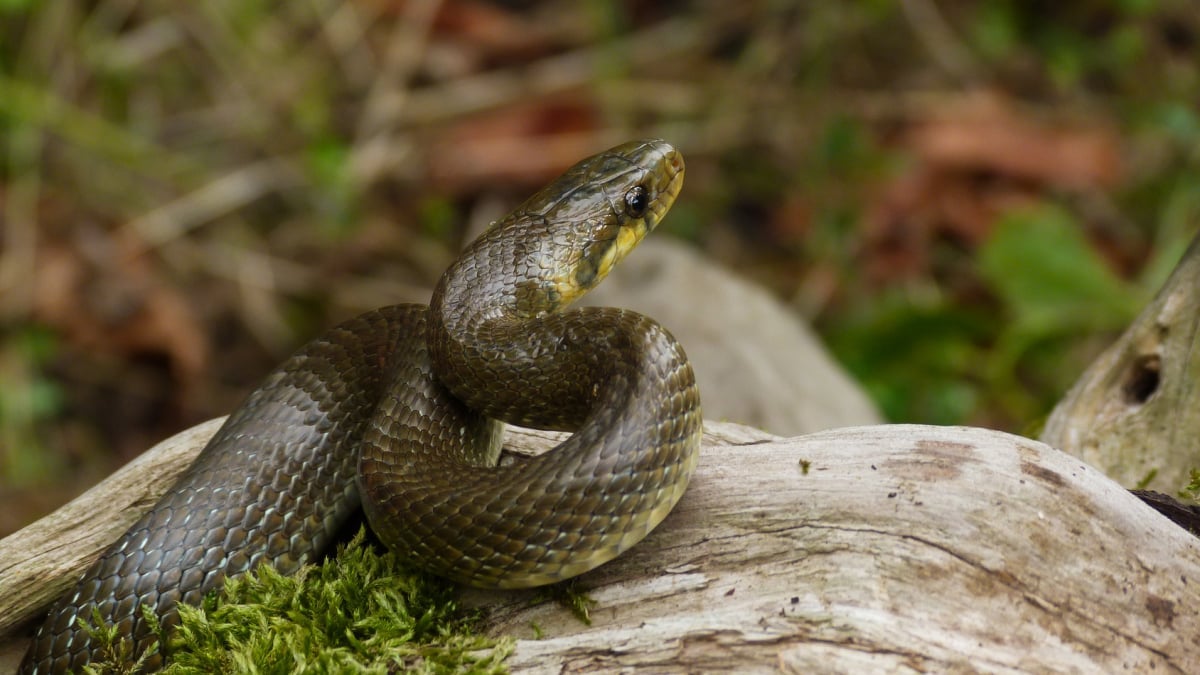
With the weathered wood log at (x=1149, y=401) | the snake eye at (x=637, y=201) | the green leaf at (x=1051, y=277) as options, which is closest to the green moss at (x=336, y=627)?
the snake eye at (x=637, y=201)

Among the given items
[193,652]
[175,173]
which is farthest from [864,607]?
[175,173]

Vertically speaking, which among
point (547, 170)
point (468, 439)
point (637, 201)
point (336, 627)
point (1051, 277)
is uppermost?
point (547, 170)

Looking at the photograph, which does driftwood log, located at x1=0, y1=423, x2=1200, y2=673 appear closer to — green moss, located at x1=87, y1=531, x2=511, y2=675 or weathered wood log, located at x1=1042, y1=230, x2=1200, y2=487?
green moss, located at x1=87, y1=531, x2=511, y2=675

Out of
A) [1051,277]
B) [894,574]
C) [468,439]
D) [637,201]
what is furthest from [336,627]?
[1051,277]

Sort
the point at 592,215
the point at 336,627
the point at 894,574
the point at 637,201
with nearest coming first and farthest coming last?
the point at 894,574 < the point at 336,627 < the point at 592,215 < the point at 637,201

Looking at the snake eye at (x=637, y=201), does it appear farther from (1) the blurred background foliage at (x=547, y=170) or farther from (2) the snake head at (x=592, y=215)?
(1) the blurred background foliage at (x=547, y=170)

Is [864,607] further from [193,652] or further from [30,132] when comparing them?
[30,132]

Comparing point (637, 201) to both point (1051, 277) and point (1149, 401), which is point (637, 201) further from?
point (1051, 277)
